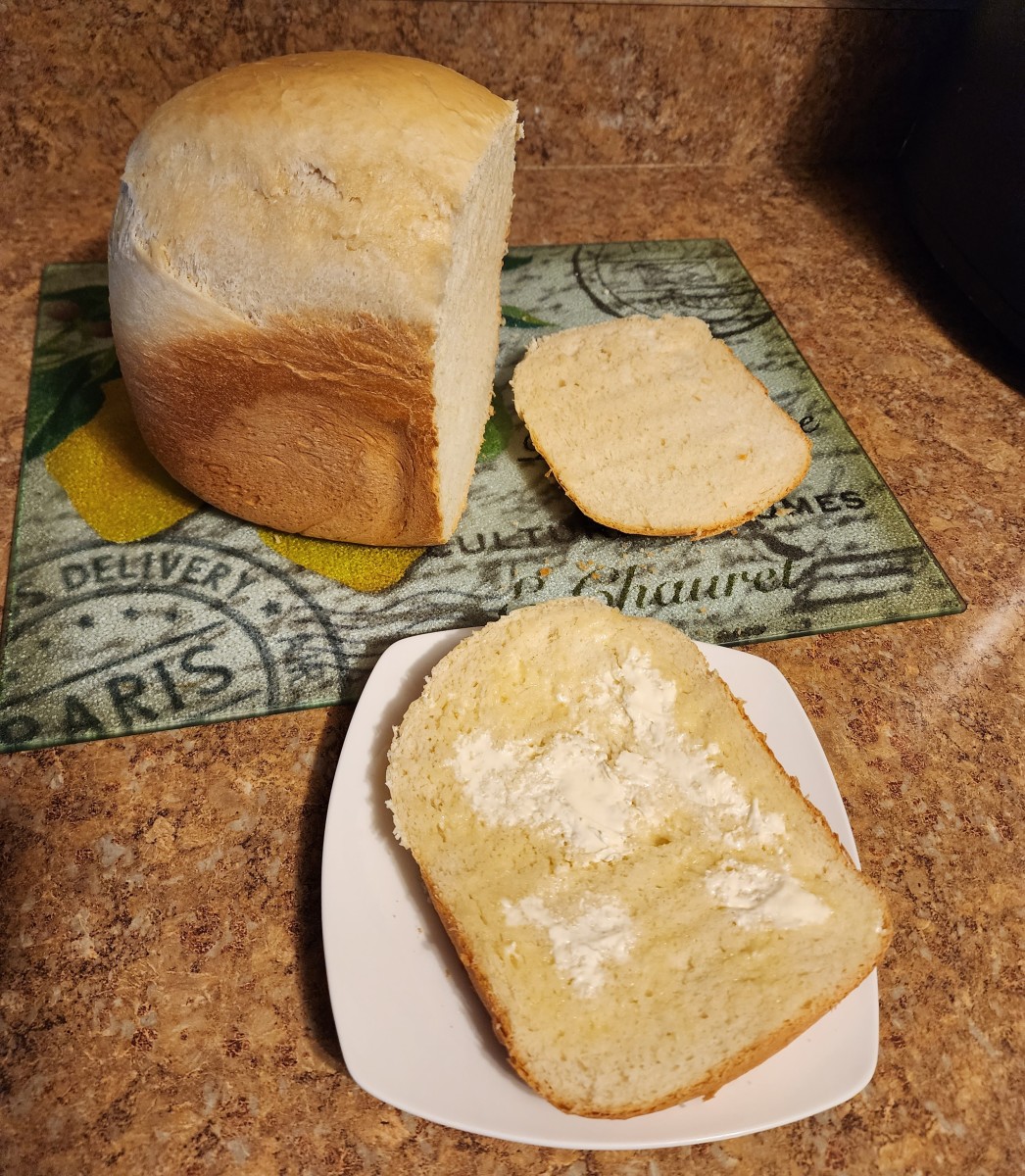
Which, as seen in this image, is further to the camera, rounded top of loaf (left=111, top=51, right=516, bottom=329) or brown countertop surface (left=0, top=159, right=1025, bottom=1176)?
rounded top of loaf (left=111, top=51, right=516, bottom=329)

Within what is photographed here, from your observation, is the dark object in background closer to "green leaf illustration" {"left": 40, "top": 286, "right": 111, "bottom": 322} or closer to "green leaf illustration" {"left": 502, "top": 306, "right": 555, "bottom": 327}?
"green leaf illustration" {"left": 502, "top": 306, "right": 555, "bottom": 327}

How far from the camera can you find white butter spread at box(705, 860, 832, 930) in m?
1.08

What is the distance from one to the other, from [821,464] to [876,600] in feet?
1.22

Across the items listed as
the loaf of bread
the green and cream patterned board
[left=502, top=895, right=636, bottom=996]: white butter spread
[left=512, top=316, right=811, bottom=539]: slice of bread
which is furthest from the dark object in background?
[left=502, top=895, right=636, bottom=996]: white butter spread

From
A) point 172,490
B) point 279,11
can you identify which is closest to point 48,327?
point 172,490

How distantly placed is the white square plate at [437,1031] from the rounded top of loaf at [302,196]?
25.5 inches

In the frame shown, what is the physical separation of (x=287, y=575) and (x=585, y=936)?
0.83m

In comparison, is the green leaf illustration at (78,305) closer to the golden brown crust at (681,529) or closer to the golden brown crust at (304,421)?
the golden brown crust at (304,421)

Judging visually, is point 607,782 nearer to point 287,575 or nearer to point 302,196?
point 287,575

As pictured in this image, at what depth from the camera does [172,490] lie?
165 centimetres

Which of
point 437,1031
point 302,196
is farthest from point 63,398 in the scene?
point 437,1031

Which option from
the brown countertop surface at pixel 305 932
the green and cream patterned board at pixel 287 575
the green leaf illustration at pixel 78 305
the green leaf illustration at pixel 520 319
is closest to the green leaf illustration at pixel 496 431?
the green and cream patterned board at pixel 287 575

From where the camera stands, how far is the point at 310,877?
121 cm

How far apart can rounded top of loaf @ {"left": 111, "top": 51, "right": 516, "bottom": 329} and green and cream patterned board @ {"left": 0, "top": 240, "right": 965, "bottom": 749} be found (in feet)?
1.66
